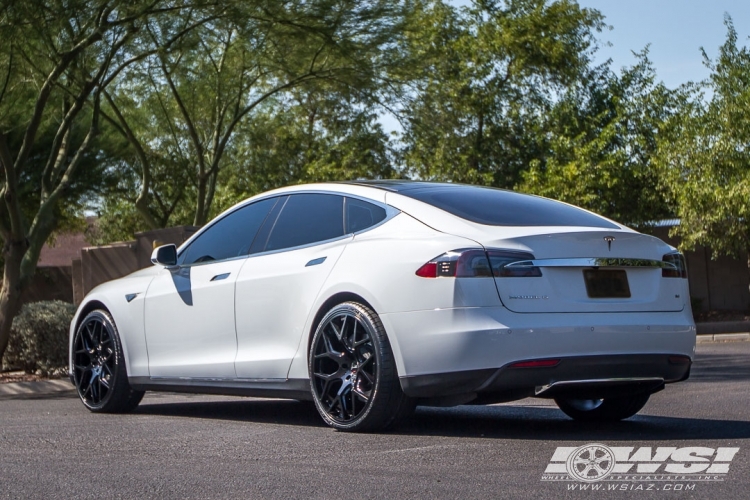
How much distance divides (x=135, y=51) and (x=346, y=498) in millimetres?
12244

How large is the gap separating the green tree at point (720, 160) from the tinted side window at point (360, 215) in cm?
1688

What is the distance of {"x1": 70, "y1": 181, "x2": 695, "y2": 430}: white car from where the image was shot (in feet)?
18.5

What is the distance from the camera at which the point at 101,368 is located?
26.7ft

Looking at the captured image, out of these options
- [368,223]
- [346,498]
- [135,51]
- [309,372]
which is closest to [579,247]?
[368,223]

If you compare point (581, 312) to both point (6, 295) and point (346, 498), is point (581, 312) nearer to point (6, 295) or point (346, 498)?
point (346, 498)

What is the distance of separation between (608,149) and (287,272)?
77.0 feet

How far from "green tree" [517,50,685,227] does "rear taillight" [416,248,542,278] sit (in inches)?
802

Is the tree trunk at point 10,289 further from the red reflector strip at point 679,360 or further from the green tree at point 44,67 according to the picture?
the red reflector strip at point 679,360

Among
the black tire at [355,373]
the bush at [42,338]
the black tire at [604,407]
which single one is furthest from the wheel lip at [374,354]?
the bush at [42,338]

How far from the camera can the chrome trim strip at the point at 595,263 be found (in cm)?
574

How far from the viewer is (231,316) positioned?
23.2 feet

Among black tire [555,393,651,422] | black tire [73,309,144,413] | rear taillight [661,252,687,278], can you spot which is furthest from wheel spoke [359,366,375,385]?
black tire [73,309,144,413]

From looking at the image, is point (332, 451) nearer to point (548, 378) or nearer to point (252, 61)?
point (548, 378)

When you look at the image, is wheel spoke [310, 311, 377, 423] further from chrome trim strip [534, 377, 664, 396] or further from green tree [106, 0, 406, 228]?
green tree [106, 0, 406, 228]
